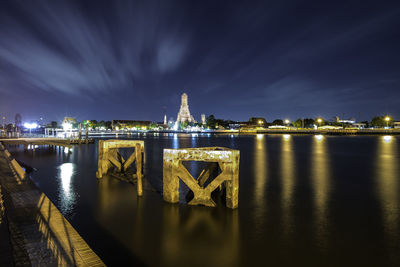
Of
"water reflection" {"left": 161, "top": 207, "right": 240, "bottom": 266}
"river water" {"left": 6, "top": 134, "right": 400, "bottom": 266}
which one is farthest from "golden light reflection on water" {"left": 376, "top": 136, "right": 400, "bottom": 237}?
"water reflection" {"left": 161, "top": 207, "right": 240, "bottom": 266}

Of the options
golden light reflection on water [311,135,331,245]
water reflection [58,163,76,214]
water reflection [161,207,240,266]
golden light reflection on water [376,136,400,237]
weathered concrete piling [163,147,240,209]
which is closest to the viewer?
water reflection [161,207,240,266]

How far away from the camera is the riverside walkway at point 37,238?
565 cm

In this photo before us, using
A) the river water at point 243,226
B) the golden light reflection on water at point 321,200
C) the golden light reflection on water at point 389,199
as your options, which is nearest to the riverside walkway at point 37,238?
the river water at point 243,226

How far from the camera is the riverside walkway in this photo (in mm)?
5647

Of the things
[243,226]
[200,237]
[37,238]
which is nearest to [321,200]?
[243,226]

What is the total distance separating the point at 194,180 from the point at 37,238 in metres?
6.37

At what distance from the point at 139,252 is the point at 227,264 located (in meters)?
3.03

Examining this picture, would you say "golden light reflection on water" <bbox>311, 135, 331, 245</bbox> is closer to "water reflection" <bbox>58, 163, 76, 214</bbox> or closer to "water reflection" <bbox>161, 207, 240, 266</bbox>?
"water reflection" <bbox>161, 207, 240, 266</bbox>

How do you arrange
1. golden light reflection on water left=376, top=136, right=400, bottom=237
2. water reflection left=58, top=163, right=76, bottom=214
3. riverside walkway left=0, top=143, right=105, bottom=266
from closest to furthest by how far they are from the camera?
riverside walkway left=0, top=143, right=105, bottom=266, golden light reflection on water left=376, top=136, right=400, bottom=237, water reflection left=58, top=163, right=76, bottom=214

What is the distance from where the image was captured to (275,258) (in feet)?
25.8

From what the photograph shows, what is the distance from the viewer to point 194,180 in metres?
11.3

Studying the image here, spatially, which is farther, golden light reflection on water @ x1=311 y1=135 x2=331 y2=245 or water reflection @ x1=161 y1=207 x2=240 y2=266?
golden light reflection on water @ x1=311 y1=135 x2=331 y2=245

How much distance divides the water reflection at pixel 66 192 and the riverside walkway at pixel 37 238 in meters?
2.87

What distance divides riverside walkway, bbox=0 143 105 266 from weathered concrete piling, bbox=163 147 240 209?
4.78 metres
